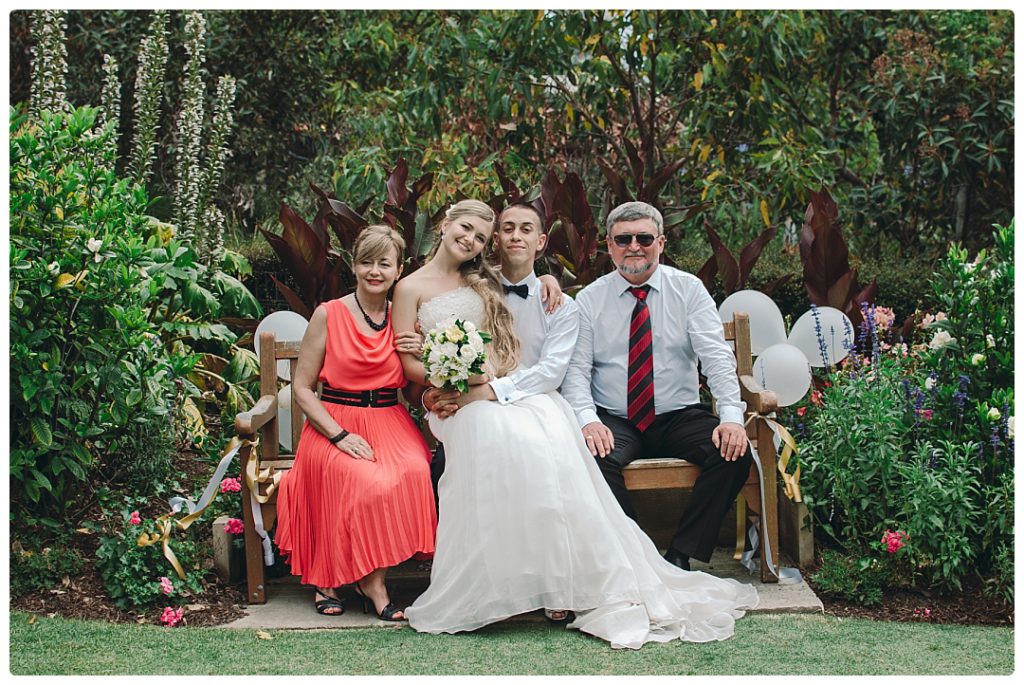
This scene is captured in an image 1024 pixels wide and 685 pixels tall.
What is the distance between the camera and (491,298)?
14.2 feet

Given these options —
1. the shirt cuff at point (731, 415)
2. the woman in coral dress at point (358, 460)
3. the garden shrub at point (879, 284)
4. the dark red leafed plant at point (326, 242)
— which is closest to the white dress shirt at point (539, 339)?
the woman in coral dress at point (358, 460)

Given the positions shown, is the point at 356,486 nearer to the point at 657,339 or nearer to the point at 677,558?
the point at 677,558

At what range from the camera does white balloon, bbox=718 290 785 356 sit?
5.25 meters

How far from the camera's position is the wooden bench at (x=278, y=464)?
420cm

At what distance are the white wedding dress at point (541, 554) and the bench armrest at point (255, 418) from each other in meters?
0.85

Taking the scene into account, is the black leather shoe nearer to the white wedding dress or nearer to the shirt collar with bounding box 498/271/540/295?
the white wedding dress

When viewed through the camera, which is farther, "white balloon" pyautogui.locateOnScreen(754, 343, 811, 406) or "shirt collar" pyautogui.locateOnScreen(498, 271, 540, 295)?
"white balloon" pyautogui.locateOnScreen(754, 343, 811, 406)

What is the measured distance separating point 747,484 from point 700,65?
14.4 feet

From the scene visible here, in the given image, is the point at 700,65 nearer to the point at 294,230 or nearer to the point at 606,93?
the point at 606,93

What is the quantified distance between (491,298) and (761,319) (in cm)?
163

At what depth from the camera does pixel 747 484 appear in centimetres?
436

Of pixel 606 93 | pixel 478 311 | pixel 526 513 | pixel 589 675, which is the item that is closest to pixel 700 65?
pixel 606 93

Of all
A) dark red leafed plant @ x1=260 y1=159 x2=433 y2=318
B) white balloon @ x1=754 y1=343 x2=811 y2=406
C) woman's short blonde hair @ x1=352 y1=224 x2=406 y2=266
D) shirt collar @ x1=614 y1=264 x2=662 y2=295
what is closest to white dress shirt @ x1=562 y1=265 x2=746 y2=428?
shirt collar @ x1=614 y1=264 x2=662 y2=295

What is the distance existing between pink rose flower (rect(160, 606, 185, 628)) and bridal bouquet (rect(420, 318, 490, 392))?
132cm
